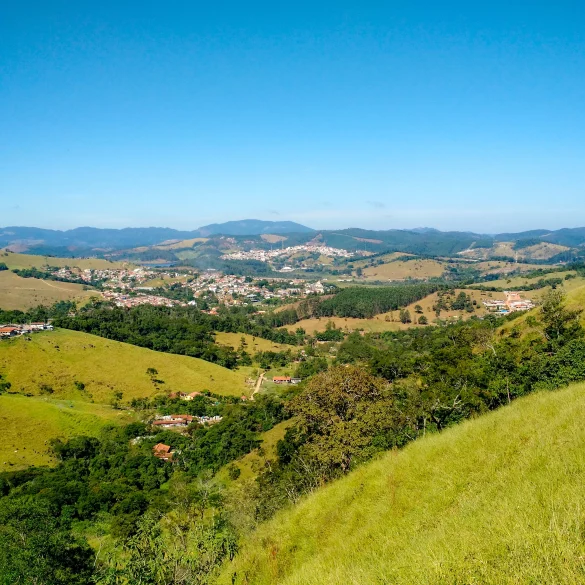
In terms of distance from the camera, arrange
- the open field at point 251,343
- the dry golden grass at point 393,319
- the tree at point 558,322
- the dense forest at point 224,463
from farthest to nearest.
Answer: the dry golden grass at point 393,319, the open field at point 251,343, the tree at point 558,322, the dense forest at point 224,463

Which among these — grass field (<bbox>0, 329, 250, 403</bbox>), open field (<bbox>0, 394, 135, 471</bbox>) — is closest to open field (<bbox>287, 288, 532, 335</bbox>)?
grass field (<bbox>0, 329, 250, 403</bbox>)

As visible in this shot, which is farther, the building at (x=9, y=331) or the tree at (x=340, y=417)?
the building at (x=9, y=331)

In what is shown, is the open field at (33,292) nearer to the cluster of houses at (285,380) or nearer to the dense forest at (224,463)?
the cluster of houses at (285,380)

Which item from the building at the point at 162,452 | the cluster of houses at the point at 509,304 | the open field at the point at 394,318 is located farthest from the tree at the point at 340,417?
the cluster of houses at the point at 509,304

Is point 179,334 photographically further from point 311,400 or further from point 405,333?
point 311,400

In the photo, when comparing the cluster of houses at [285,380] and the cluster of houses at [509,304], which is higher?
the cluster of houses at [509,304]

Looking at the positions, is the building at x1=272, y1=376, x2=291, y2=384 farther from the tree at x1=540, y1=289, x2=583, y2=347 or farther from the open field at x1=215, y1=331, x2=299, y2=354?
the tree at x1=540, y1=289, x2=583, y2=347
